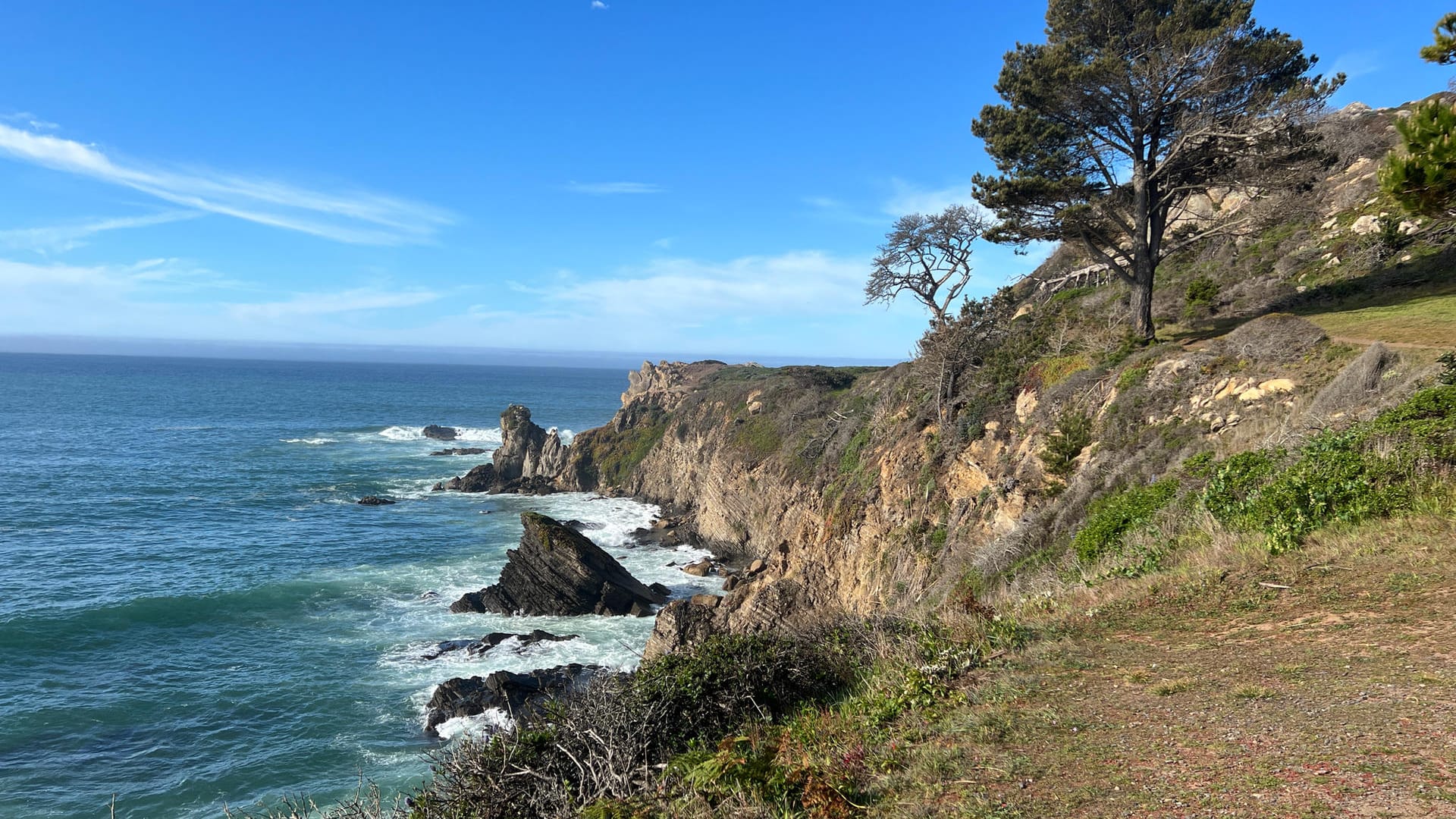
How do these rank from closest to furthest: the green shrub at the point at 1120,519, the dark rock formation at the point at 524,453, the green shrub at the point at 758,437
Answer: the green shrub at the point at 1120,519, the green shrub at the point at 758,437, the dark rock formation at the point at 524,453

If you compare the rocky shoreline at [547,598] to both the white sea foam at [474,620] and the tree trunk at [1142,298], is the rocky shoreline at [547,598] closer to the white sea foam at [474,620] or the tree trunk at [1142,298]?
the white sea foam at [474,620]

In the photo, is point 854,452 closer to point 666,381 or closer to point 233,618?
point 233,618

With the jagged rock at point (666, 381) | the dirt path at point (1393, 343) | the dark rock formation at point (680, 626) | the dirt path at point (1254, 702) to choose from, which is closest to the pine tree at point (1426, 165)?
the dirt path at point (1254, 702)

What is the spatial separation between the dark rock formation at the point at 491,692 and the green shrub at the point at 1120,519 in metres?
15.4

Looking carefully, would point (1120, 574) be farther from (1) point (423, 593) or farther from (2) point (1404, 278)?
(1) point (423, 593)

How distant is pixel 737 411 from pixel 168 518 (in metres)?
38.4

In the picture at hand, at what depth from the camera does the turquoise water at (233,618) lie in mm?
20031

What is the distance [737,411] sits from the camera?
5369cm

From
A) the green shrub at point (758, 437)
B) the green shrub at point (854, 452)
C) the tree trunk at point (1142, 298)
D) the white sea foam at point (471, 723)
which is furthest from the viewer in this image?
the green shrub at point (758, 437)

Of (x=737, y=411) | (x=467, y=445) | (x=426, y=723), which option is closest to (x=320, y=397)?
(x=467, y=445)

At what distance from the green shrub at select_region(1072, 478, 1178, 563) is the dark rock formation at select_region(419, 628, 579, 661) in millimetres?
21799

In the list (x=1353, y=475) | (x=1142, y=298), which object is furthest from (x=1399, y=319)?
(x=1353, y=475)

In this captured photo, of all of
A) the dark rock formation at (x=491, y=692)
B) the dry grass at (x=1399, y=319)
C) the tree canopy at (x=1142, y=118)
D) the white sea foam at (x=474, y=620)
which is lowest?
the white sea foam at (x=474, y=620)

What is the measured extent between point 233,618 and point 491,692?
51.4 ft
